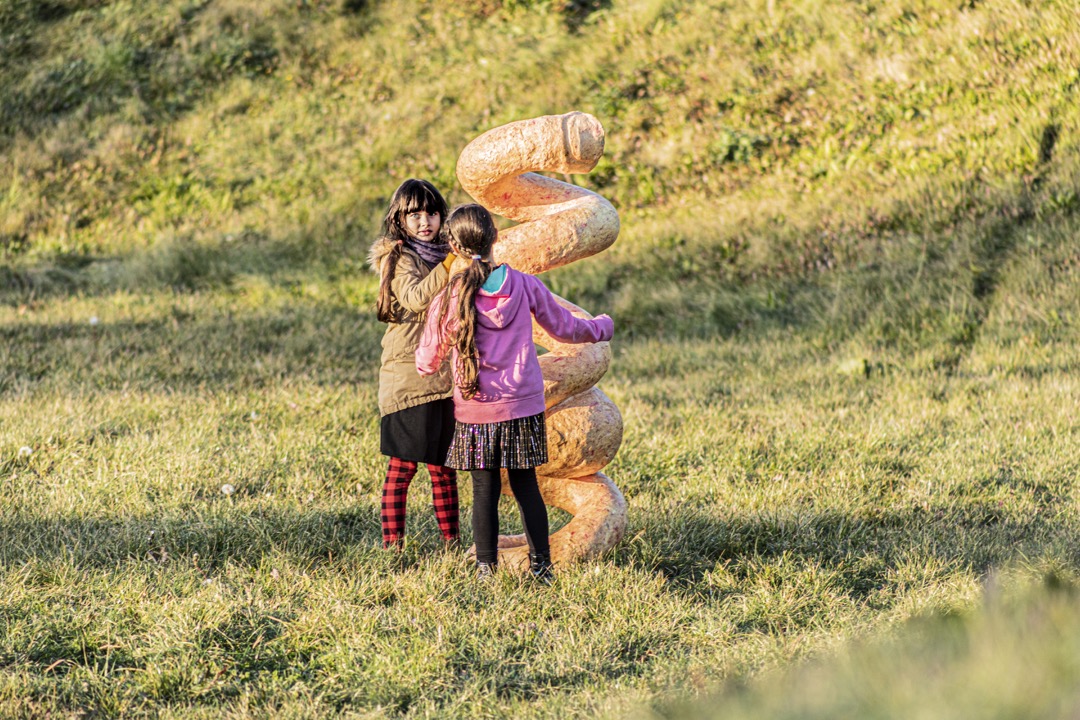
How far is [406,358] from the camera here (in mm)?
4277

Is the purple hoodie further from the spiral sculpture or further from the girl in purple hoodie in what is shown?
the spiral sculpture

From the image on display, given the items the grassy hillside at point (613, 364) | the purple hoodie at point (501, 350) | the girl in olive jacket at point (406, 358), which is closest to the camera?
the grassy hillside at point (613, 364)

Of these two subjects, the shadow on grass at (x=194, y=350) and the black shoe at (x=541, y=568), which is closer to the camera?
the black shoe at (x=541, y=568)

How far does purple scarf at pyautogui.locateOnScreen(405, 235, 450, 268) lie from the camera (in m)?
4.25

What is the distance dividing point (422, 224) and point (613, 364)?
4.11 metres

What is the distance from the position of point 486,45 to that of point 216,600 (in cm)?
1163

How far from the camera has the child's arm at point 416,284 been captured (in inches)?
158

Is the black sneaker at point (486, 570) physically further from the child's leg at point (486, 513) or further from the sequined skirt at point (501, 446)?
the sequined skirt at point (501, 446)

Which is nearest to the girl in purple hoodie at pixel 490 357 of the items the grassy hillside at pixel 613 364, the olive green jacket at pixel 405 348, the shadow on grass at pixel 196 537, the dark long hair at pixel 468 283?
the dark long hair at pixel 468 283

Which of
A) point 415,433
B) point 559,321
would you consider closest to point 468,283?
point 559,321

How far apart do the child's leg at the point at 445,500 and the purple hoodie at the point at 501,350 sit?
645 mm

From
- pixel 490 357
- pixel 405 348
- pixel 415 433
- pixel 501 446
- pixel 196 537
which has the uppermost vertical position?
pixel 490 357

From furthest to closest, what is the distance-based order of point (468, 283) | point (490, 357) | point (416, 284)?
point (416, 284), point (490, 357), point (468, 283)

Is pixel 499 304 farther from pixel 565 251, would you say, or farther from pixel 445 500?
pixel 445 500
